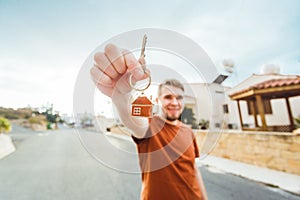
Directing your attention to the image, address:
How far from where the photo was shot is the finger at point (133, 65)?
1.17 ft

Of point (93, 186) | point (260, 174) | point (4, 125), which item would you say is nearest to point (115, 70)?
point (93, 186)

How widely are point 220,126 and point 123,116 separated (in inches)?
19.5

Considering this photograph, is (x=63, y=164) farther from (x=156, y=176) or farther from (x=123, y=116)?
(x=123, y=116)

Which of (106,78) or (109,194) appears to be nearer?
(106,78)

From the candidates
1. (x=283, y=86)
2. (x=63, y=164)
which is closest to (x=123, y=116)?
(x=63, y=164)

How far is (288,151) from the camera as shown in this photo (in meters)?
3.08

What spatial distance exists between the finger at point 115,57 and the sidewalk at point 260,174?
3.11 metres

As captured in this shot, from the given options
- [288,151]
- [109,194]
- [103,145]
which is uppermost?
[103,145]

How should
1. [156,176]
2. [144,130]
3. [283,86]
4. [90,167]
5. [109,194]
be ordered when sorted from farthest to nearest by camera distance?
[283,86] → [90,167] → [109,194] → [156,176] → [144,130]

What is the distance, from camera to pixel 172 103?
67cm

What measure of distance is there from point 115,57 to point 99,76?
6 centimetres

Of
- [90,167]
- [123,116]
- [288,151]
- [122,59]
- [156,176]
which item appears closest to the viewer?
[122,59]

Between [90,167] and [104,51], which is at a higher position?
[104,51]

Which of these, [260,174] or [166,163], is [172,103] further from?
[260,174]
